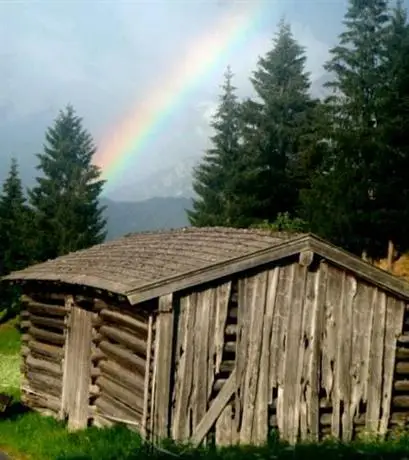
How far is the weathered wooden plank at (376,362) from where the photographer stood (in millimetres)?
13172

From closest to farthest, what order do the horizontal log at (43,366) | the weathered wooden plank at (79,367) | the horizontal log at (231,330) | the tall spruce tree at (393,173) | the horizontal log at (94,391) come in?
the horizontal log at (231,330)
the horizontal log at (94,391)
the weathered wooden plank at (79,367)
the horizontal log at (43,366)
the tall spruce tree at (393,173)

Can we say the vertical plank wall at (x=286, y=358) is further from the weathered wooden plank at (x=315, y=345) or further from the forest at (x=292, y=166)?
the forest at (x=292, y=166)

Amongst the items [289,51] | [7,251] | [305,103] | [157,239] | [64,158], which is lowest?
[7,251]

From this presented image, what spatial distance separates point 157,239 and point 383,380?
632 cm

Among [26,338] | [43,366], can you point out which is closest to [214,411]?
[43,366]

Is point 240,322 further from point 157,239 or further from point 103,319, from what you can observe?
point 157,239

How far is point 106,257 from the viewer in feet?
54.3

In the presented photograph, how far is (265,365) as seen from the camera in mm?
12609

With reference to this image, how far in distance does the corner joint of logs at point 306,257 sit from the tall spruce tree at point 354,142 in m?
16.9

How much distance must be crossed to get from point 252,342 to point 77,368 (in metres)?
4.76

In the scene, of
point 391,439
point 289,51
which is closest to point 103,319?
point 391,439

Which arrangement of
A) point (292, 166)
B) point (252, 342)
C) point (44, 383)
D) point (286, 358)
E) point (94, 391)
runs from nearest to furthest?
point (252, 342) → point (286, 358) → point (94, 391) → point (44, 383) → point (292, 166)

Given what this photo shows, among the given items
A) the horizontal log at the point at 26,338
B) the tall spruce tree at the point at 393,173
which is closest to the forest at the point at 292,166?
the tall spruce tree at the point at 393,173

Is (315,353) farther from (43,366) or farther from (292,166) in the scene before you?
(292,166)
